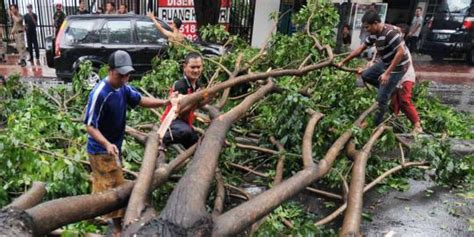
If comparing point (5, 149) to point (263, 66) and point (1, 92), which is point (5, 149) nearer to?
point (1, 92)

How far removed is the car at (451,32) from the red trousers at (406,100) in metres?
10.4

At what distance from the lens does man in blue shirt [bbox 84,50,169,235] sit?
3000 millimetres

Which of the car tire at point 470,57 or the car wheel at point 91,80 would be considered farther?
the car tire at point 470,57

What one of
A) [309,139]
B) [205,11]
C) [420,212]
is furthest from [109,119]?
[205,11]

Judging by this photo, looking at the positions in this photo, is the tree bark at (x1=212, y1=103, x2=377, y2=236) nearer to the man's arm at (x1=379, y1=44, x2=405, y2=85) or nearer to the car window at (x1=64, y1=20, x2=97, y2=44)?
the man's arm at (x1=379, y1=44, x2=405, y2=85)

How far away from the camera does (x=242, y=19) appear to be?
1472cm

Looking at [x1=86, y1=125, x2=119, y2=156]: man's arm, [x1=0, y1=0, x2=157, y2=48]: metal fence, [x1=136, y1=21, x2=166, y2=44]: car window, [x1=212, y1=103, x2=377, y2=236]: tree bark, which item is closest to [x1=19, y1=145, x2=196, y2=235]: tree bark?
[x1=212, y1=103, x2=377, y2=236]: tree bark

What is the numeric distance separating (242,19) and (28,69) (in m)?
6.97

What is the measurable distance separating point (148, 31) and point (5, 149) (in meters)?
6.52

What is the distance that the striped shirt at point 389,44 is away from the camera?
5156 millimetres

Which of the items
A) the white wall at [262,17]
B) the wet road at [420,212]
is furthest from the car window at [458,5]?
the wet road at [420,212]

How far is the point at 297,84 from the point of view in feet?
19.4

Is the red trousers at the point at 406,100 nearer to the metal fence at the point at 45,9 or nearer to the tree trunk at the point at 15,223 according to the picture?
the tree trunk at the point at 15,223

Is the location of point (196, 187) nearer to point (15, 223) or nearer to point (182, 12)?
point (15, 223)
